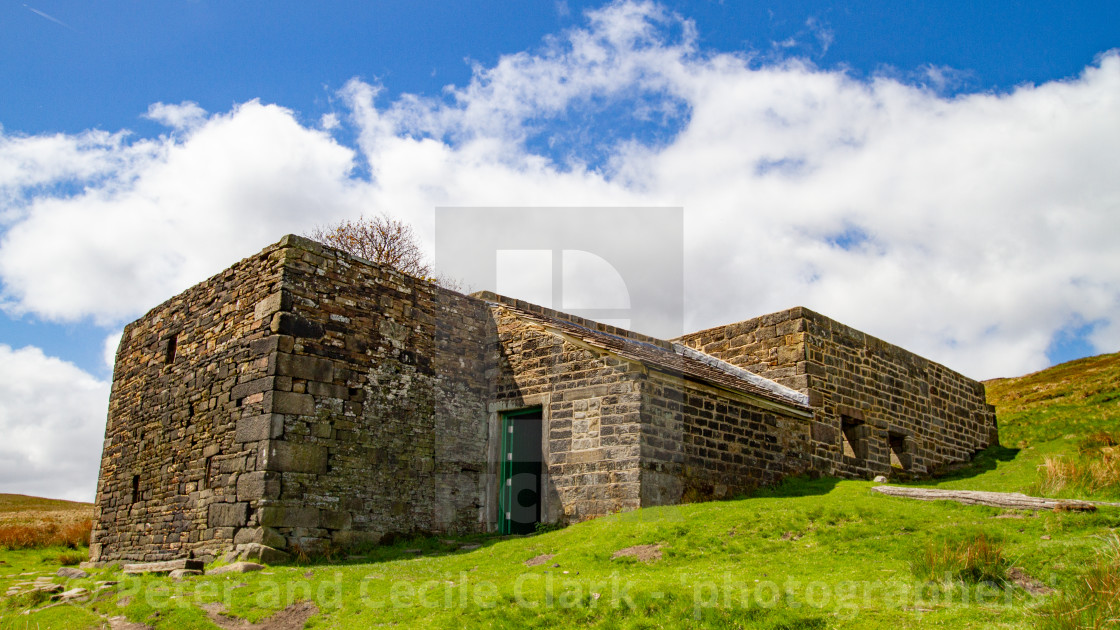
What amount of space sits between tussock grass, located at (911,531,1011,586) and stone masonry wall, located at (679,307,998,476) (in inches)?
300

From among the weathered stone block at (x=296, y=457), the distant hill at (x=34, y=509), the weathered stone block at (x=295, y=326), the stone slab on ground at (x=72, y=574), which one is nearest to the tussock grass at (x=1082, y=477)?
the weathered stone block at (x=296, y=457)

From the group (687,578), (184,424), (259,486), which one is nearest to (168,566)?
(259,486)

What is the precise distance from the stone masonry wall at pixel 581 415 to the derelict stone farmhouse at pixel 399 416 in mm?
32

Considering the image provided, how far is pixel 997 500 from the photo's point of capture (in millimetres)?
10570

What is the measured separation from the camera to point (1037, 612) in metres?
6.80

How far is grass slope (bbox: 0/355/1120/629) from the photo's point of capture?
7.38m

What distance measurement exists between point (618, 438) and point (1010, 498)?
17.9 feet

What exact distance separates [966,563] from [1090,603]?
4.38 ft

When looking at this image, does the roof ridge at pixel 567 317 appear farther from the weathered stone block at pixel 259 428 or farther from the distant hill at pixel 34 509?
the distant hill at pixel 34 509

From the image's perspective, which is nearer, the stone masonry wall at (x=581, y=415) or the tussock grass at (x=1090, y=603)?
the tussock grass at (x=1090, y=603)

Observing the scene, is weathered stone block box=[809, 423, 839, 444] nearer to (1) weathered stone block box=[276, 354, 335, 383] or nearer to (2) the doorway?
(2) the doorway

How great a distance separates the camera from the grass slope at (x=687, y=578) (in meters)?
7.38

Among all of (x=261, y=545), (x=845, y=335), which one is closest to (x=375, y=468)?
(x=261, y=545)

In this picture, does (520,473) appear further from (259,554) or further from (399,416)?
(259,554)
